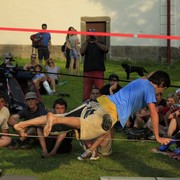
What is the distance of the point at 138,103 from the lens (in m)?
6.15

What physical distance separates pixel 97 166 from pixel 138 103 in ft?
4.91

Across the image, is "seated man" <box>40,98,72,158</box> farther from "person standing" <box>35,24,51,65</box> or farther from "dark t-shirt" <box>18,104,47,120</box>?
"person standing" <box>35,24,51,65</box>

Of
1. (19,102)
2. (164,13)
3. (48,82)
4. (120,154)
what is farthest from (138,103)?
(164,13)

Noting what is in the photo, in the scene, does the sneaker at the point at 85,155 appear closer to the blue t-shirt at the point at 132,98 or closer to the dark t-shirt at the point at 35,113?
the dark t-shirt at the point at 35,113

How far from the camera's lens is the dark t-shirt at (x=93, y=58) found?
11.1 m

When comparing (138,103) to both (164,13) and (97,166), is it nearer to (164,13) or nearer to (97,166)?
(97,166)

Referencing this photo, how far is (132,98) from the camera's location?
6.11 m

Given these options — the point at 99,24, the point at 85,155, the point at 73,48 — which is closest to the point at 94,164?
the point at 85,155

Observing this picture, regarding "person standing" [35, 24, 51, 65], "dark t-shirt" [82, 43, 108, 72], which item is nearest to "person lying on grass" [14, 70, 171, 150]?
"dark t-shirt" [82, 43, 108, 72]

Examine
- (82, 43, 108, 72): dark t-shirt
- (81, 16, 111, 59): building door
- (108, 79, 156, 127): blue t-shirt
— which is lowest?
(108, 79, 156, 127): blue t-shirt

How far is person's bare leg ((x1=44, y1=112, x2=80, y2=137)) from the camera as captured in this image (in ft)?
18.5

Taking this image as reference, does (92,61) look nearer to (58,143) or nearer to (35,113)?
(35,113)

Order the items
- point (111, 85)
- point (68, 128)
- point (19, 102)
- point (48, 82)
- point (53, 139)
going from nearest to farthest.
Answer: point (68, 128) → point (53, 139) → point (111, 85) → point (19, 102) → point (48, 82)

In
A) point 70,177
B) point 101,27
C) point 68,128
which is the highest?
point 101,27
